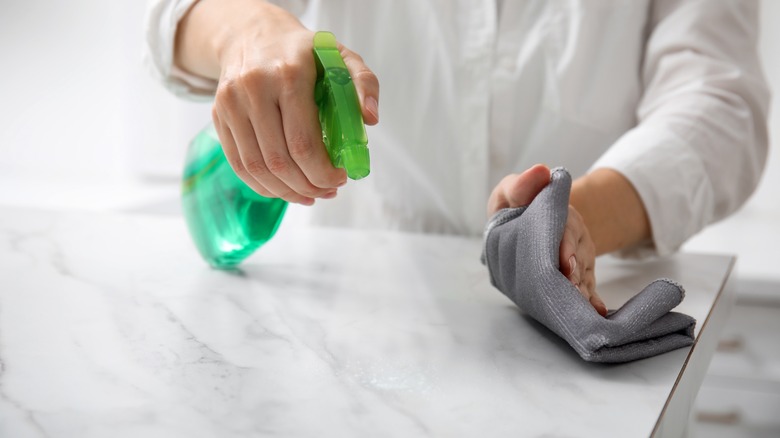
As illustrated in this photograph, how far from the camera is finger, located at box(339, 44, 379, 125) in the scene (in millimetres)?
496

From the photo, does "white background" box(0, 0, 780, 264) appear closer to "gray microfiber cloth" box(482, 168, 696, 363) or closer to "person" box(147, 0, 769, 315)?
"person" box(147, 0, 769, 315)

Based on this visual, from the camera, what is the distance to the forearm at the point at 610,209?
2.25 ft

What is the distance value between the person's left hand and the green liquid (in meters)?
0.18

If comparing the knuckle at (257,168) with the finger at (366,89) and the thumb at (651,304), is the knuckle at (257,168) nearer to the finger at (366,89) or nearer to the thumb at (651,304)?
the finger at (366,89)

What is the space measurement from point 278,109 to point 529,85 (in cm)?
41

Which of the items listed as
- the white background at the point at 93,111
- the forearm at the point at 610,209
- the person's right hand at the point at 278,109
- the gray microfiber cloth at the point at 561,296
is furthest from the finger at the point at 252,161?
the white background at the point at 93,111

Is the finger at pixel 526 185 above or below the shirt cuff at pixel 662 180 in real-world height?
above

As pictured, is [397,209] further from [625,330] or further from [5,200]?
[5,200]

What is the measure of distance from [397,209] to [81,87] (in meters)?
0.98

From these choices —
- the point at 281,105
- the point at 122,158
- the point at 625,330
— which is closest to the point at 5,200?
the point at 122,158

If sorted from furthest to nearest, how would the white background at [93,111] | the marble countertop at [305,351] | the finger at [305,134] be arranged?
the white background at [93,111], the finger at [305,134], the marble countertop at [305,351]

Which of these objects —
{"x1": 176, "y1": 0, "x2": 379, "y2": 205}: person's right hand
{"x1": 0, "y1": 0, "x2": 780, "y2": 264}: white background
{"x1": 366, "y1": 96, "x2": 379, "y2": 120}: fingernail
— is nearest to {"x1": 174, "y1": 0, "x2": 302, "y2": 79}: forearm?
{"x1": 176, "y1": 0, "x2": 379, "y2": 205}: person's right hand

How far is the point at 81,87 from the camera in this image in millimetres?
1666

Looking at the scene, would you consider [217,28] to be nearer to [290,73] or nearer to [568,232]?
[290,73]
